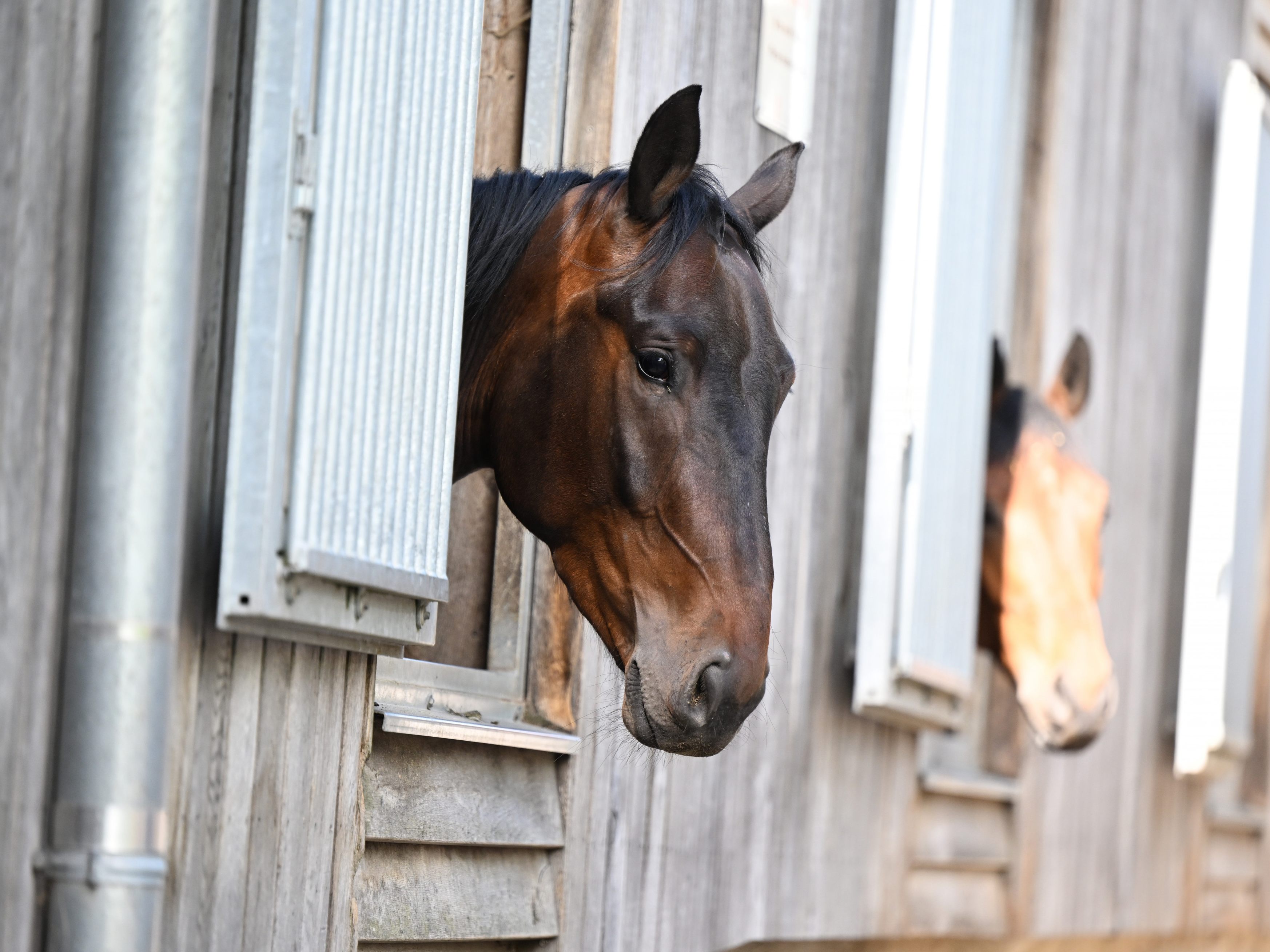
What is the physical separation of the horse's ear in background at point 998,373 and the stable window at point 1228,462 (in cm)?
201

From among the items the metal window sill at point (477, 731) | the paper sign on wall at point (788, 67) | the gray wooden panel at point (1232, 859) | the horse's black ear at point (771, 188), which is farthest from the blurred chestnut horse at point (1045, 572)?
the gray wooden panel at point (1232, 859)

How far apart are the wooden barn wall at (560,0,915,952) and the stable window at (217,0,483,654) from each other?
1.00 meters

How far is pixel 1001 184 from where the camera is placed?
677cm

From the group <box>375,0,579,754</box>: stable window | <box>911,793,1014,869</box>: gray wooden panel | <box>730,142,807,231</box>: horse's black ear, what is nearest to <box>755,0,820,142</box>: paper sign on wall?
<box>375,0,579,754</box>: stable window

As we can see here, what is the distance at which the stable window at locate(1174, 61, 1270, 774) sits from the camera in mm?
7242

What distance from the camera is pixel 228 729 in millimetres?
2484

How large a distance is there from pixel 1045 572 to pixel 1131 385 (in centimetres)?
237

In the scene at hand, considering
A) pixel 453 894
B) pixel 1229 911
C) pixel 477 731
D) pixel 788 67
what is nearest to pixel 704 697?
pixel 477 731

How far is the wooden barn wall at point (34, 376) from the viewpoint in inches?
81.5

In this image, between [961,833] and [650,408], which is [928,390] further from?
[650,408]

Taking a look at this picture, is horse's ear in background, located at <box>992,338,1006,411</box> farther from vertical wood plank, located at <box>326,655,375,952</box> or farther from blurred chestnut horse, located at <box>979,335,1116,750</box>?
vertical wood plank, located at <box>326,655,375,952</box>

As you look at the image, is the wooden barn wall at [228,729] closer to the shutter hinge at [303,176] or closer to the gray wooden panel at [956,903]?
the shutter hinge at [303,176]

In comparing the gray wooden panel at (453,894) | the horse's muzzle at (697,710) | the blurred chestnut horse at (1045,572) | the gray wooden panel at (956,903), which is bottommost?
the gray wooden panel at (956,903)

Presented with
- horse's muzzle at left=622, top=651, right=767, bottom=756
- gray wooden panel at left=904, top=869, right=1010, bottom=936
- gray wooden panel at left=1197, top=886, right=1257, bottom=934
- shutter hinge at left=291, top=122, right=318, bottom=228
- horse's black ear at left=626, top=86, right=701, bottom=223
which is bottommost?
gray wooden panel at left=1197, top=886, right=1257, bottom=934
